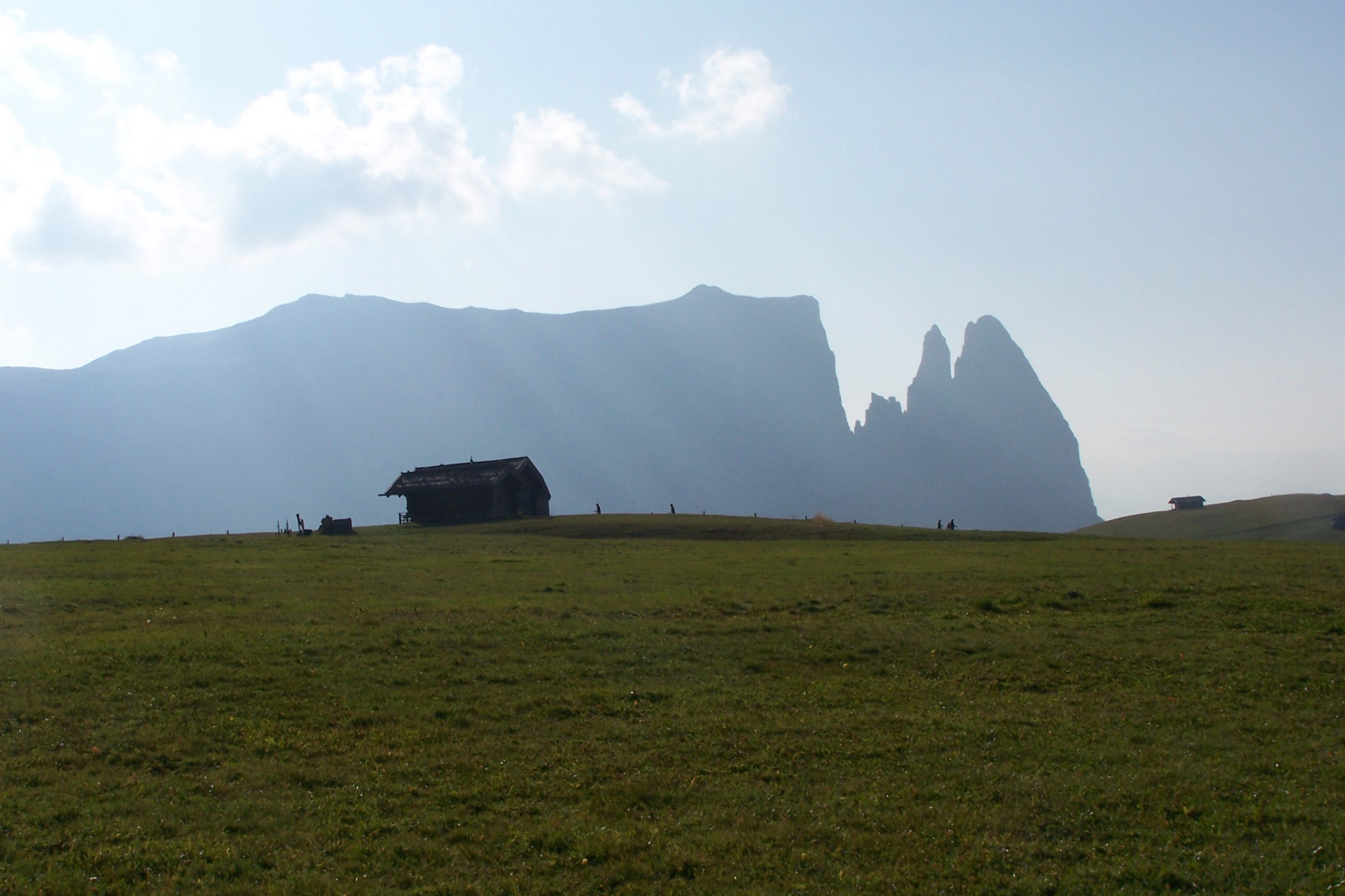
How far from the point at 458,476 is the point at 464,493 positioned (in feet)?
6.16

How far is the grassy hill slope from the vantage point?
79.6m

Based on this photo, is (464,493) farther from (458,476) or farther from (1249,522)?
(1249,522)

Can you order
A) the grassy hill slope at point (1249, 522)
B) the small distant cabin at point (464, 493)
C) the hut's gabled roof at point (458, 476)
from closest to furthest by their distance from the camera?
the small distant cabin at point (464, 493)
the hut's gabled roof at point (458, 476)
the grassy hill slope at point (1249, 522)

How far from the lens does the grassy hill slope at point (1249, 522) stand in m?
79.6

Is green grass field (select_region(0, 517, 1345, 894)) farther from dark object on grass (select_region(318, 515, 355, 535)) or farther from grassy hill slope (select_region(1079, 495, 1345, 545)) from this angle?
grassy hill slope (select_region(1079, 495, 1345, 545))

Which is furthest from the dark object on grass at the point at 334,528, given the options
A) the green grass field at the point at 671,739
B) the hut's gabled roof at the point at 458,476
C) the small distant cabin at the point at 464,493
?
the green grass field at the point at 671,739

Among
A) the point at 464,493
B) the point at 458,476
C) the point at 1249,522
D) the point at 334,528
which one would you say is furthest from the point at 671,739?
the point at 1249,522

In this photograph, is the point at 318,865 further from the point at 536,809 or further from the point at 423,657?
the point at 423,657

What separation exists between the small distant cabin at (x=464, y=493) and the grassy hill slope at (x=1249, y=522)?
53.2 metres

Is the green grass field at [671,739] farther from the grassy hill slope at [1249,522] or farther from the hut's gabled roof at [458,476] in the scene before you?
the grassy hill slope at [1249,522]

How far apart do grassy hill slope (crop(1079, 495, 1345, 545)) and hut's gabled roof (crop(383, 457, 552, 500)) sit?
177ft

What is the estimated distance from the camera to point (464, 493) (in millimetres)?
79062

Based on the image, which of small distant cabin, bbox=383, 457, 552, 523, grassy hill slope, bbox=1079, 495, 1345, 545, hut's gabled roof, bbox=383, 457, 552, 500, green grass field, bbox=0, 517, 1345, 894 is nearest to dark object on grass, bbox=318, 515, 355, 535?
small distant cabin, bbox=383, 457, 552, 523

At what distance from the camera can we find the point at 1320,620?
77.7ft
